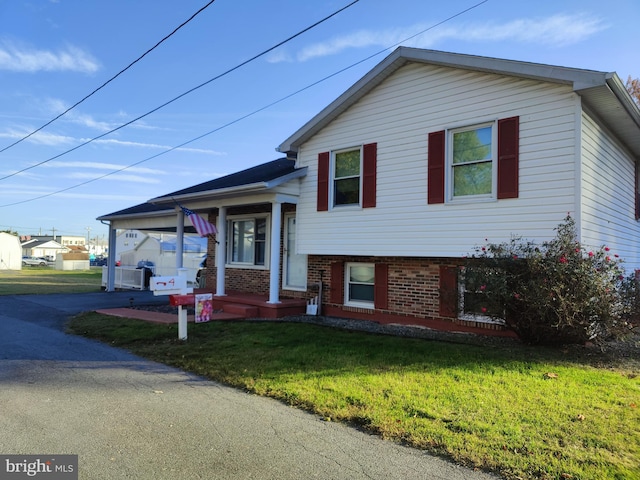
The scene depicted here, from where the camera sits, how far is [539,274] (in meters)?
6.95

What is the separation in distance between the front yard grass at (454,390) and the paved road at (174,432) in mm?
302

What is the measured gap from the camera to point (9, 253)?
5762cm

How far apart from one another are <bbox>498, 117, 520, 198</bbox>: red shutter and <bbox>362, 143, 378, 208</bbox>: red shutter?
9.37ft

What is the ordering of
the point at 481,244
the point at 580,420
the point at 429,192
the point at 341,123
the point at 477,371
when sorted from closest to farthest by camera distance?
the point at 580,420 → the point at 477,371 → the point at 481,244 → the point at 429,192 → the point at 341,123

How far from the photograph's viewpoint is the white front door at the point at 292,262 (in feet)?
41.3

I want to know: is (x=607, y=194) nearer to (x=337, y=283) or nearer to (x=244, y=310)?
(x=337, y=283)

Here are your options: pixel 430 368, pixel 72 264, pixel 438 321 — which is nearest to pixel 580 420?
pixel 430 368

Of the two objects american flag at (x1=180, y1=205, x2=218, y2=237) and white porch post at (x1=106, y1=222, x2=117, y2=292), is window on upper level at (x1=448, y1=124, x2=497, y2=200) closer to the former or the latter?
american flag at (x1=180, y1=205, x2=218, y2=237)

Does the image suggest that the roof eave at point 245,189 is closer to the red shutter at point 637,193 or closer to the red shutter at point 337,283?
the red shutter at point 337,283

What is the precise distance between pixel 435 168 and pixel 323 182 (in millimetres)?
3124

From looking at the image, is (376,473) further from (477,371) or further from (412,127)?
(412,127)

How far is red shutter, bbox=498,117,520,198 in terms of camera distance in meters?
8.18

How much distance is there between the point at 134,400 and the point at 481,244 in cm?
644

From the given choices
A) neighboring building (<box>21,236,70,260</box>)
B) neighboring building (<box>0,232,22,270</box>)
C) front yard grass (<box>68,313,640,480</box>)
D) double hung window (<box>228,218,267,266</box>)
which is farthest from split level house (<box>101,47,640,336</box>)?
neighboring building (<box>21,236,70,260</box>)
